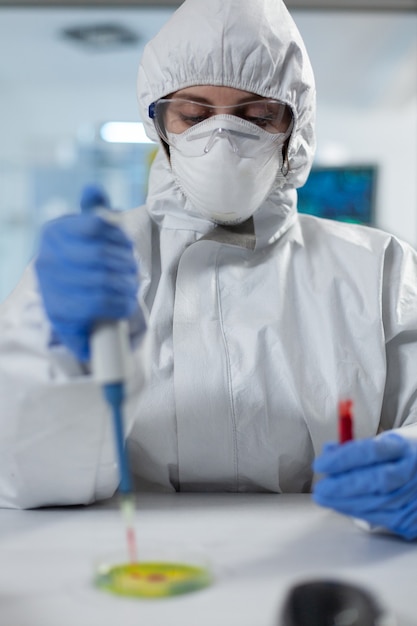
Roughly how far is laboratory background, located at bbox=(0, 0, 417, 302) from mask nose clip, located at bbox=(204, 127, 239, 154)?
3035mm

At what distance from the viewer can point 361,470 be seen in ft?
3.33

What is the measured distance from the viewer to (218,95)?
4.54 feet

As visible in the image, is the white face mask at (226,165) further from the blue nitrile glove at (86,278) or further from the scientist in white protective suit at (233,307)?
the blue nitrile glove at (86,278)

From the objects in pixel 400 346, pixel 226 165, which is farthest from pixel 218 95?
pixel 400 346

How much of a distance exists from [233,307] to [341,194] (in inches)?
148

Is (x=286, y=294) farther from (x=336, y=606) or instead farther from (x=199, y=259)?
(x=336, y=606)

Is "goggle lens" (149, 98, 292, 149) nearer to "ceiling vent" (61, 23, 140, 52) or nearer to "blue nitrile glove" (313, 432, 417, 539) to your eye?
"blue nitrile glove" (313, 432, 417, 539)

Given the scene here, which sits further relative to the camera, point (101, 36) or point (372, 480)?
point (101, 36)

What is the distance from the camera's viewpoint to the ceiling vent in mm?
3934

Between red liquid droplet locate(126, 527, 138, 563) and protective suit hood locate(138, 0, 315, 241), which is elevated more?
protective suit hood locate(138, 0, 315, 241)

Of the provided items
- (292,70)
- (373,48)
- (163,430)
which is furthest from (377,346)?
(373,48)

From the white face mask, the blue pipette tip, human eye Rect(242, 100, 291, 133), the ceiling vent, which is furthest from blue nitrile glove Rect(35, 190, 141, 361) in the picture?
the ceiling vent

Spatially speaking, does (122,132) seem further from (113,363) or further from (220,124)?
(113,363)

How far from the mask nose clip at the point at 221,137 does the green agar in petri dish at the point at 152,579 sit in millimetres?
729
